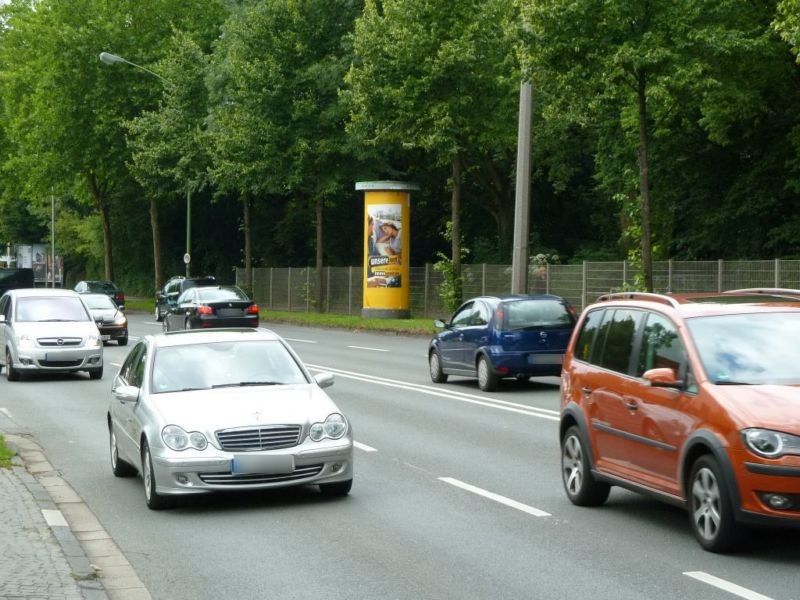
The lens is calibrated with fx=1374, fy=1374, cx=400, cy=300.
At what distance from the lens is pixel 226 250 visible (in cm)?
7406

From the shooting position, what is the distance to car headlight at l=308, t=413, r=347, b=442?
1053 centimetres

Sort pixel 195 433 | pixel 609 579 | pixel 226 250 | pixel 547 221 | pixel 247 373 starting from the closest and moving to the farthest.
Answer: pixel 609 579, pixel 195 433, pixel 247 373, pixel 547 221, pixel 226 250

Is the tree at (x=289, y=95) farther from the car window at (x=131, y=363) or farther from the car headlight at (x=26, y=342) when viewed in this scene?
the car window at (x=131, y=363)

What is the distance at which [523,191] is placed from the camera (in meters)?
28.6

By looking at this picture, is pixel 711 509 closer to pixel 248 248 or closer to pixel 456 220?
pixel 456 220

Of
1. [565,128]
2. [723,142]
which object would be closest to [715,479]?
[723,142]

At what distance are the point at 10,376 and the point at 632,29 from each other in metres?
13.7

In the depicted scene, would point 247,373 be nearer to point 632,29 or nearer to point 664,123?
point 632,29

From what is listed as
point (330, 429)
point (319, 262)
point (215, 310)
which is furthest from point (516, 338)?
point (319, 262)

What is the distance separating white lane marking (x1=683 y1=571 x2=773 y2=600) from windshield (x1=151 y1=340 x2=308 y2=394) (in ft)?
15.2

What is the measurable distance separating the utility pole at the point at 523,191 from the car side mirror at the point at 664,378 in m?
19.4

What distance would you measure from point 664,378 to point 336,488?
10.7ft

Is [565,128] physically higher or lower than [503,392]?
higher

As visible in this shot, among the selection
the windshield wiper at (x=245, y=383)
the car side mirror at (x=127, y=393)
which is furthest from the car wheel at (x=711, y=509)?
the car side mirror at (x=127, y=393)
